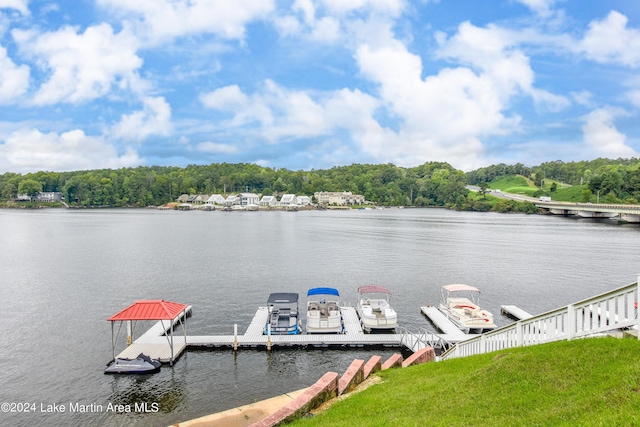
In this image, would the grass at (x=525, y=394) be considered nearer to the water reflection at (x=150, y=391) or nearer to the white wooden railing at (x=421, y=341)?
the water reflection at (x=150, y=391)

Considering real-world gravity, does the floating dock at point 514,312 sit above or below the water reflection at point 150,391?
above

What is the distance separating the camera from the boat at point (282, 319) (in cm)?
2658

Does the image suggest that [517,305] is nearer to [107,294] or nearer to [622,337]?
[622,337]

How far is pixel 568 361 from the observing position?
8.69m

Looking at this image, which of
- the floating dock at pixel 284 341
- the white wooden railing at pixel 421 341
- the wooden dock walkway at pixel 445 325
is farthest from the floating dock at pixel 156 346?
the wooden dock walkway at pixel 445 325

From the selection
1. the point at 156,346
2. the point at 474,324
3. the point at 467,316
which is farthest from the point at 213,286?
the point at 474,324

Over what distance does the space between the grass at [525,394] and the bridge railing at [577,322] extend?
1.67 feet

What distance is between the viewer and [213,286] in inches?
1622

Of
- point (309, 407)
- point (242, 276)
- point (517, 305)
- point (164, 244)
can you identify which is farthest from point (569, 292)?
point (164, 244)

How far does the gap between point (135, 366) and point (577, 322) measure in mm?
20565

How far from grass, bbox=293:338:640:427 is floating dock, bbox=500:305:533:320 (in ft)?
72.3

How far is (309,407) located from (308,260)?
151 ft

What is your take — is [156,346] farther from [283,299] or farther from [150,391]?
[283,299]

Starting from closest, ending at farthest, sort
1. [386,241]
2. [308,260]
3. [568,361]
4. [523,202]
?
[568,361], [308,260], [386,241], [523,202]
